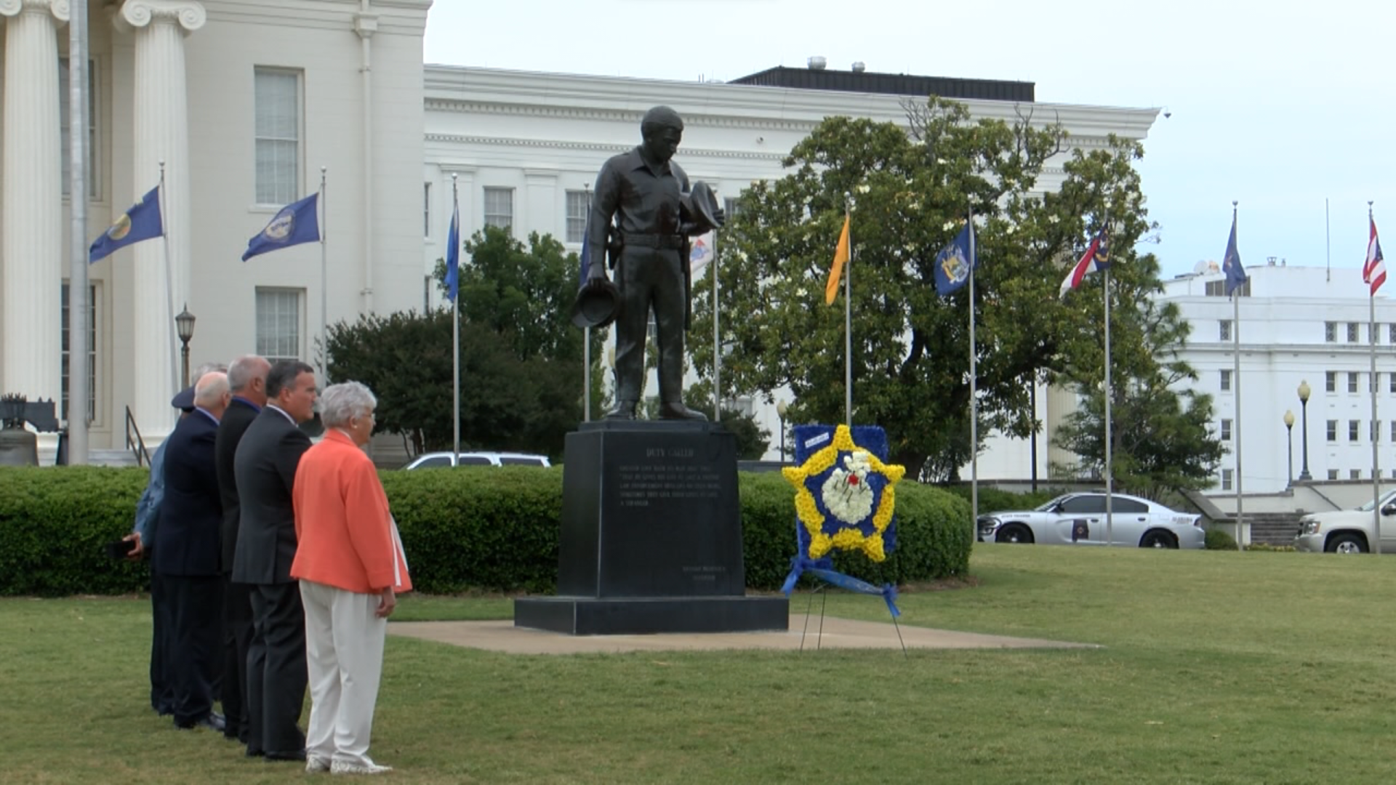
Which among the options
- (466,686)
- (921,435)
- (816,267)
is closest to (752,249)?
(816,267)

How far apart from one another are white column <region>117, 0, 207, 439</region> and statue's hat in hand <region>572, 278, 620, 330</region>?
92.4 feet

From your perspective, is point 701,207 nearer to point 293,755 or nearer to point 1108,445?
point 293,755

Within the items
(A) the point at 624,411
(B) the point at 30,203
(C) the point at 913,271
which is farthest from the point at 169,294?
(A) the point at 624,411

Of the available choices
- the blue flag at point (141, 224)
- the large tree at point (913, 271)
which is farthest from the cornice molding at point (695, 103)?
the blue flag at point (141, 224)

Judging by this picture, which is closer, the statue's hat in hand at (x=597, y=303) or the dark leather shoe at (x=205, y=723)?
the dark leather shoe at (x=205, y=723)

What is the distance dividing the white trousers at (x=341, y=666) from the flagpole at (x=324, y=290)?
36292 mm

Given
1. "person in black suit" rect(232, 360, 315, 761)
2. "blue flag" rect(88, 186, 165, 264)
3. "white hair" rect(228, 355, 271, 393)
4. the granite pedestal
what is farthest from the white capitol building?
"person in black suit" rect(232, 360, 315, 761)

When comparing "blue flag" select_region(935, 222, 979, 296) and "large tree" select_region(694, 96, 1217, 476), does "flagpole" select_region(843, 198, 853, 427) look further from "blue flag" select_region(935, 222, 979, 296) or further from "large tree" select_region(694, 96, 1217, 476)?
"blue flag" select_region(935, 222, 979, 296)

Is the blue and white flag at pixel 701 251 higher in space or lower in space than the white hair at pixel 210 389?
higher

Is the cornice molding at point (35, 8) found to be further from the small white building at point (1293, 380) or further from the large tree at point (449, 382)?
the small white building at point (1293, 380)

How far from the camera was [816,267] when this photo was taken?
52656 mm

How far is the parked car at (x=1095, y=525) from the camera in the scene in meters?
45.0

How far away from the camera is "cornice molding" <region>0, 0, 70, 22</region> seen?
42.5 metres

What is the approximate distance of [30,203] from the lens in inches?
1668
